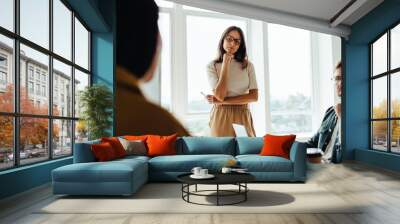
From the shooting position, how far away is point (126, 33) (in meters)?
8.57

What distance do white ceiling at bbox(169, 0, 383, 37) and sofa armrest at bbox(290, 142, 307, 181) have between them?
11.0ft

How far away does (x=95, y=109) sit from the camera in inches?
299

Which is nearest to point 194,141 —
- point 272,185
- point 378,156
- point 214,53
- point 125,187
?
point 272,185

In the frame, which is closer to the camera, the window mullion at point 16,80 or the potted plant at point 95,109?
the window mullion at point 16,80

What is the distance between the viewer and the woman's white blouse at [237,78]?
8.63 meters

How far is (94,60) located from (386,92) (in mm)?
6362

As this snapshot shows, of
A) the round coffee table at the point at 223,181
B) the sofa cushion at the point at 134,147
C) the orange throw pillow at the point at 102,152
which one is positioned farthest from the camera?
the sofa cushion at the point at 134,147

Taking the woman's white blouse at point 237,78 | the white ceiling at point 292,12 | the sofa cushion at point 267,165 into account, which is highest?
the white ceiling at point 292,12

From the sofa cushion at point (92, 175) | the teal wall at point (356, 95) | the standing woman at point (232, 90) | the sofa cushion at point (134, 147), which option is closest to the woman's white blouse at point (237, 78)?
the standing woman at point (232, 90)

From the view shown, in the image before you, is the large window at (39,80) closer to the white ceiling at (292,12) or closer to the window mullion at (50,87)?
the window mullion at (50,87)

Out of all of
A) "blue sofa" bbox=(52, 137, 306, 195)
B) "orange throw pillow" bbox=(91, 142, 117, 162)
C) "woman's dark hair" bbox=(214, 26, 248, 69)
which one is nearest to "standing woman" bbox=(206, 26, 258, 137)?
"woman's dark hair" bbox=(214, 26, 248, 69)

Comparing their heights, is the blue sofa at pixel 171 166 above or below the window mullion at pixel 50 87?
below

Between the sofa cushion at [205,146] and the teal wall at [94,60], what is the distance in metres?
2.05

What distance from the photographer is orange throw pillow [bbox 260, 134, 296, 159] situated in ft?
20.1
